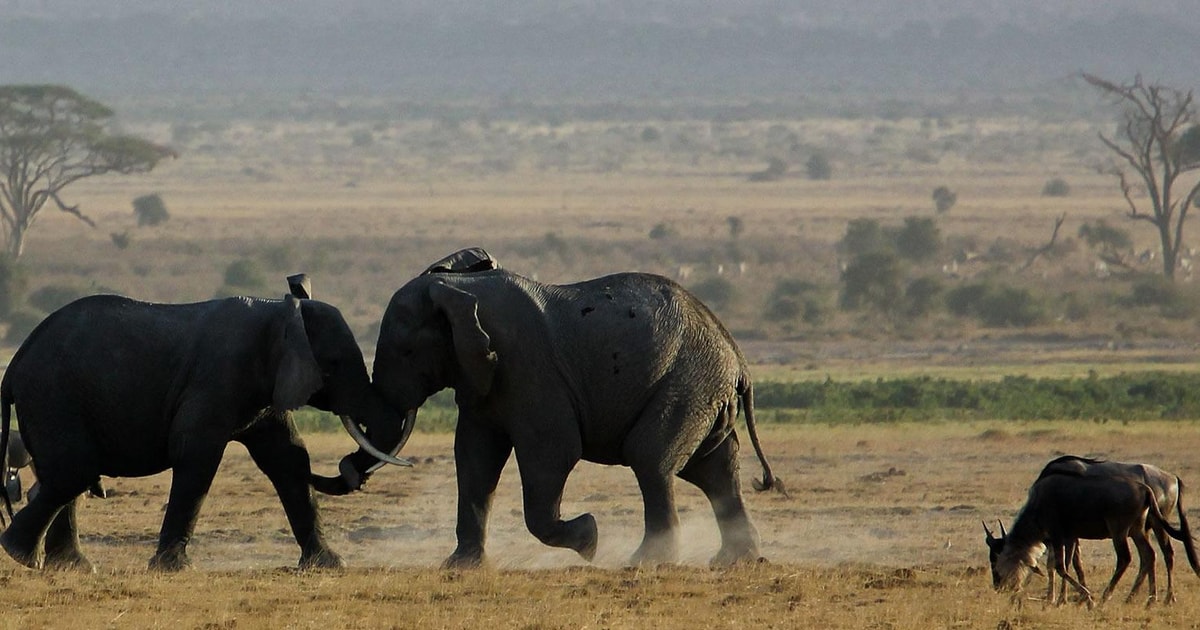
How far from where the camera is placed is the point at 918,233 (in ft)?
198

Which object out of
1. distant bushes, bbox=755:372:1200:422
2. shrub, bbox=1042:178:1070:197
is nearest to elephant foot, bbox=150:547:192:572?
distant bushes, bbox=755:372:1200:422

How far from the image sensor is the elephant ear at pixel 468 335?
14641mm

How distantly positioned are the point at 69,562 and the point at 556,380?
3521 millimetres

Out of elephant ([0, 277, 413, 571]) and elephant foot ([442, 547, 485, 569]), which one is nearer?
elephant ([0, 277, 413, 571])

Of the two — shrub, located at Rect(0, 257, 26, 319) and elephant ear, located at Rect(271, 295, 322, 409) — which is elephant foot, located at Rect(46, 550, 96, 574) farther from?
shrub, located at Rect(0, 257, 26, 319)

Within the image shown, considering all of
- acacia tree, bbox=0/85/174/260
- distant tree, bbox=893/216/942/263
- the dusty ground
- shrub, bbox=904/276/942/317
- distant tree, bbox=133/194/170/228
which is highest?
the dusty ground

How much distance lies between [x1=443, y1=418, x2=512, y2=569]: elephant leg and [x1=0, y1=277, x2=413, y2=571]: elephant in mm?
440

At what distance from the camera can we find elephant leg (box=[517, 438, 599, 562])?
48.6 ft

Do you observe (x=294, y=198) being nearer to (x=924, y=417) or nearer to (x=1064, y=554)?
(x=924, y=417)

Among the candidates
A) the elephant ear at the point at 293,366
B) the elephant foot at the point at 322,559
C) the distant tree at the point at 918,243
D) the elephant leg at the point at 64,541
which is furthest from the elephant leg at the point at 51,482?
the distant tree at the point at 918,243

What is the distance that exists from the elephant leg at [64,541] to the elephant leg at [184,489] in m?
0.71

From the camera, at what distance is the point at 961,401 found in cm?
2936

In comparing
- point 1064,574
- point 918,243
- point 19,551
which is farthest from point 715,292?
point 1064,574

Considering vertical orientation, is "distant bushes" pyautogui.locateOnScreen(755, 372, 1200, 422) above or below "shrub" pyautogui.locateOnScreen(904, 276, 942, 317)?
above
